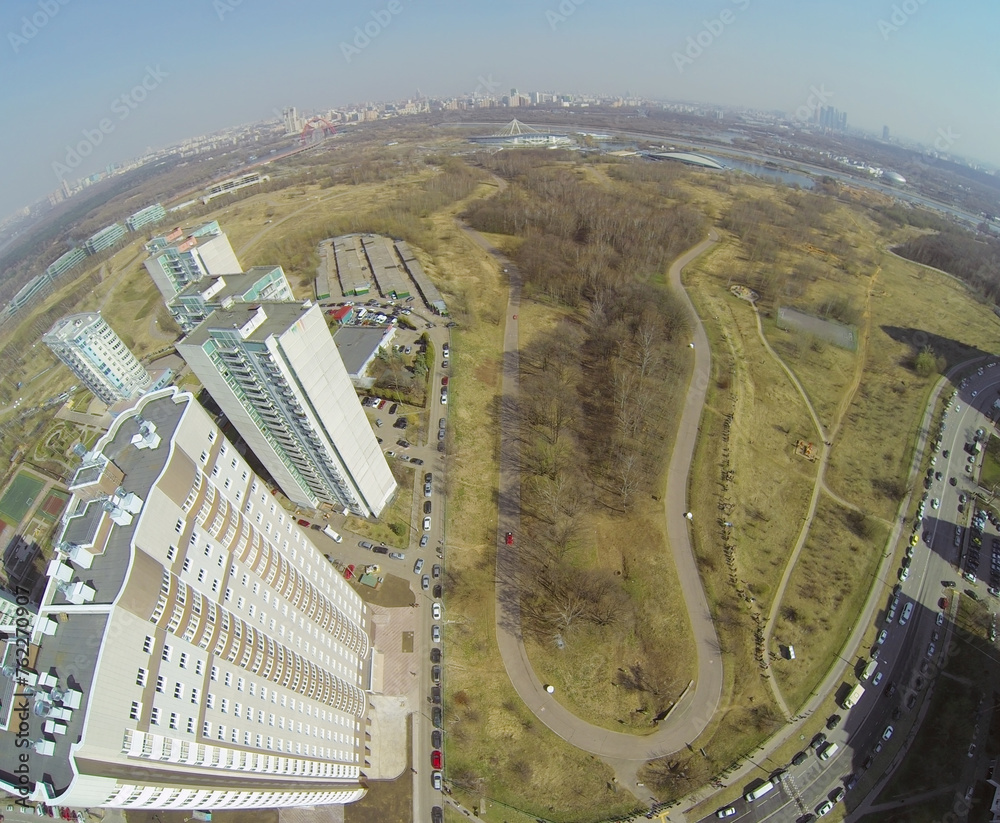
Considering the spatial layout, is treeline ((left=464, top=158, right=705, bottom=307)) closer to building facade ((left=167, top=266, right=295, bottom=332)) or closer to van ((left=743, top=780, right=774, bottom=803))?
building facade ((left=167, top=266, right=295, bottom=332))

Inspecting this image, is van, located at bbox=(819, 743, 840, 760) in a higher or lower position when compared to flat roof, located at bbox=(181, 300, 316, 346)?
lower

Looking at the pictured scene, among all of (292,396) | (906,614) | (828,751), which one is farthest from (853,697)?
(292,396)

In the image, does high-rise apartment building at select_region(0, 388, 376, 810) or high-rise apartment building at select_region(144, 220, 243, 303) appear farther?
high-rise apartment building at select_region(144, 220, 243, 303)

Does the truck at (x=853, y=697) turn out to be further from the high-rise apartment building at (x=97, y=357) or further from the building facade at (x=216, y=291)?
the high-rise apartment building at (x=97, y=357)

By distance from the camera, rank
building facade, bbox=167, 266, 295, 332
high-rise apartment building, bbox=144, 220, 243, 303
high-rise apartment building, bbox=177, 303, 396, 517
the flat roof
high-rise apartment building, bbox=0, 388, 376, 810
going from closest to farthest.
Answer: high-rise apartment building, bbox=0, 388, 376, 810
the flat roof
high-rise apartment building, bbox=177, 303, 396, 517
building facade, bbox=167, 266, 295, 332
high-rise apartment building, bbox=144, 220, 243, 303

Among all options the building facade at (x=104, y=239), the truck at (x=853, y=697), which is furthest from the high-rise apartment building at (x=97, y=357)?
the building facade at (x=104, y=239)

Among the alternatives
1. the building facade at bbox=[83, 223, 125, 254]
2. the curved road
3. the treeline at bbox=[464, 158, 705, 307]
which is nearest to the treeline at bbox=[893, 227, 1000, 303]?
the treeline at bbox=[464, 158, 705, 307]

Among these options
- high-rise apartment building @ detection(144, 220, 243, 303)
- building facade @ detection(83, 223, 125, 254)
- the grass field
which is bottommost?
the grass field

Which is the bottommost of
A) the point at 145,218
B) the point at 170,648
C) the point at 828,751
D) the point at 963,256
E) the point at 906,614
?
the point at 828,751

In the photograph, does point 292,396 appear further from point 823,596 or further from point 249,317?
point 823,596
